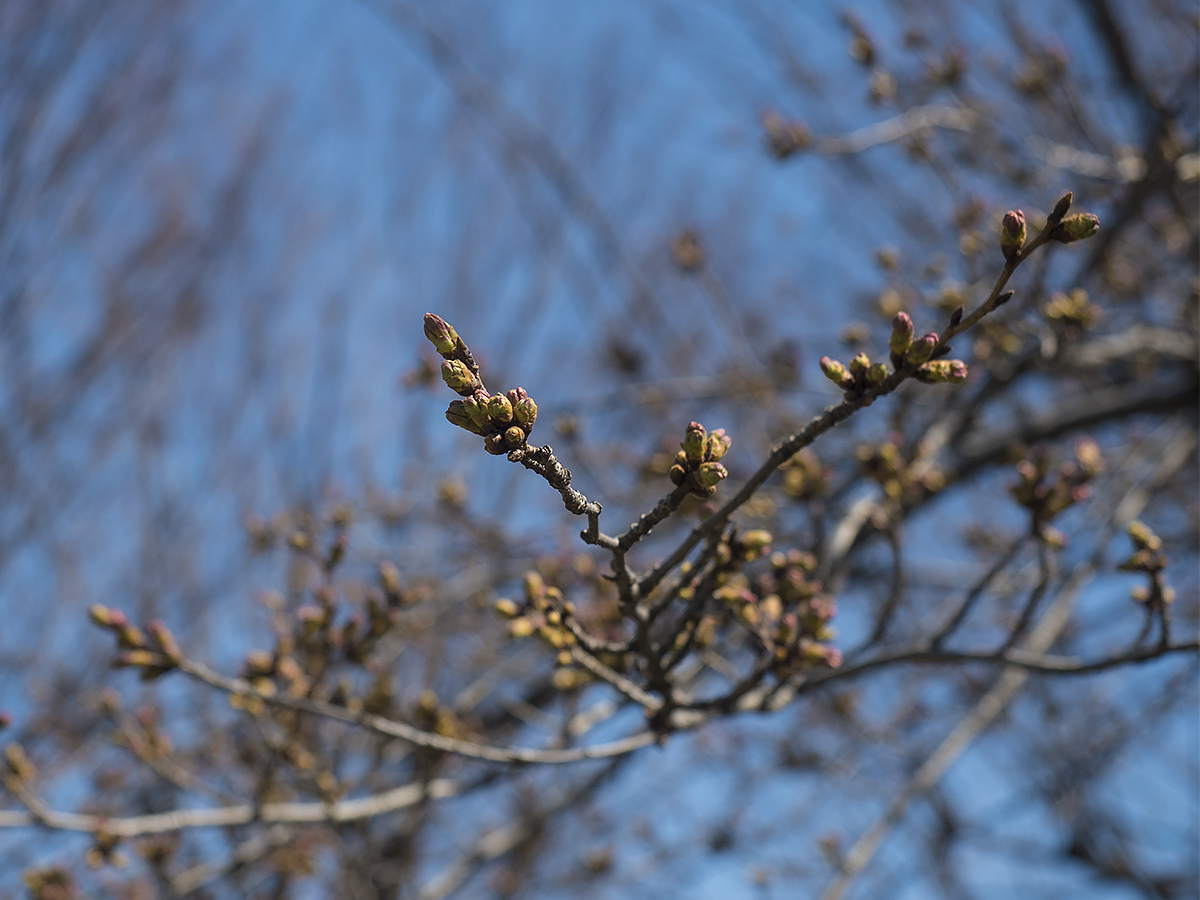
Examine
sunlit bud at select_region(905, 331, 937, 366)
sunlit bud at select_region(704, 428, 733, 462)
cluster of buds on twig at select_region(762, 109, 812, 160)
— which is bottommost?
sunlit bud at select_region(704, 428, 733, 462)

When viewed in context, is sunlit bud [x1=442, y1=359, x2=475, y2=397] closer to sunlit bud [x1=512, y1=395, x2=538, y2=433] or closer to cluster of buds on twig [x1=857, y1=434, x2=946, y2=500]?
sunlit bud [x1=512, y1=395, x2=538, y2=433]

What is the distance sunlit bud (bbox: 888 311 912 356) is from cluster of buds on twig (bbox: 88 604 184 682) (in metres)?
1.63

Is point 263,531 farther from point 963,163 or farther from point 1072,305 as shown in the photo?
point 963,163

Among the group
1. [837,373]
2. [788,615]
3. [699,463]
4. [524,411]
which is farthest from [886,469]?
[524,411]

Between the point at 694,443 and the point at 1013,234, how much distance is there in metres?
0.55

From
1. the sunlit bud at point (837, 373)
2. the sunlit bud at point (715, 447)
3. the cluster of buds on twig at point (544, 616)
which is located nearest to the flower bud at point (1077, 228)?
the sunlit bud at point (837, 373)

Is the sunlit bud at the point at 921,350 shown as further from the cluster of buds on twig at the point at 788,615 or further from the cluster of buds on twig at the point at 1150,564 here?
the cluster of buds on twig at the point at 1150,564

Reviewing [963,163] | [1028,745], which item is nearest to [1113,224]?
[963,163]

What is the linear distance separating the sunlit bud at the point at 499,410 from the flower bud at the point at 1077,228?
33.6 inches

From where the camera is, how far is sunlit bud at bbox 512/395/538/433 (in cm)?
120

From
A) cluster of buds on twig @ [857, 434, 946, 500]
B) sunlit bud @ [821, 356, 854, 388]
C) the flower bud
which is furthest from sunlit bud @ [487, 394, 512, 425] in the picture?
cluster of buds on twig @ [857, 434, 946, 500]

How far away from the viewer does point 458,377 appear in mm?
1197

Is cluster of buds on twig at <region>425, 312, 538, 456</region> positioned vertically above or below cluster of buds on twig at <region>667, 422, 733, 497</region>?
below

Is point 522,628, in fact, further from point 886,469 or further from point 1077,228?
point 1077,228
